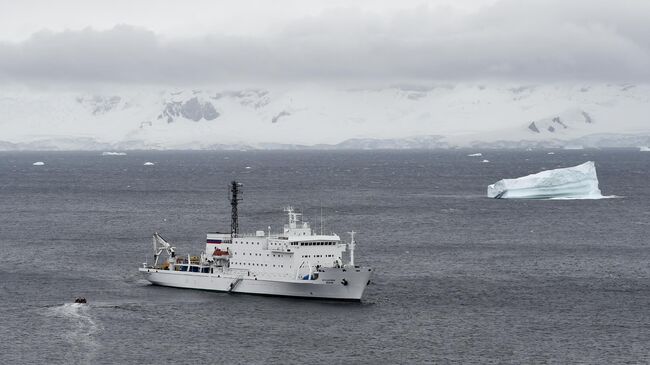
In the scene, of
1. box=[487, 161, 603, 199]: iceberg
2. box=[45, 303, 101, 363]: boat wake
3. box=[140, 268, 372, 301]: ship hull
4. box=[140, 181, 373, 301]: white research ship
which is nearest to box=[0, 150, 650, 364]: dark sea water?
box=[45, 303, 101, 363]: boat wake

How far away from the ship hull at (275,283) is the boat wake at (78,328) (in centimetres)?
1246

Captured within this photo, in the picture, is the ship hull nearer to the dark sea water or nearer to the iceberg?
the dark sea water

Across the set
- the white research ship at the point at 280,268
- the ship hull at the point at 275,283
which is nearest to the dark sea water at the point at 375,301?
the ship hull at the point at 275,283

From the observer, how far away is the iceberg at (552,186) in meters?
184

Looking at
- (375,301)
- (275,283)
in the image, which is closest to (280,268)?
(275,283)

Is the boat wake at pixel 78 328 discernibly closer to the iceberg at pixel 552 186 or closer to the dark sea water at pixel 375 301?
the dark sea water at pixel 375 301

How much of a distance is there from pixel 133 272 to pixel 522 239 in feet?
168

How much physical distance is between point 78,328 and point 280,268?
65.7 feet

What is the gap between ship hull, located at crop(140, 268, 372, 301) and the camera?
8612 cm

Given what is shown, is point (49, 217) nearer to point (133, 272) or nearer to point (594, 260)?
point (133, 272)

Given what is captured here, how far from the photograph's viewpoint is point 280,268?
89.8 m

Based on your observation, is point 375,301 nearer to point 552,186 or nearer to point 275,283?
point 275,283

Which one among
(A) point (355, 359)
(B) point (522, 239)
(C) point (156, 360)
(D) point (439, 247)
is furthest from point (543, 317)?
(B) point (522, 239)

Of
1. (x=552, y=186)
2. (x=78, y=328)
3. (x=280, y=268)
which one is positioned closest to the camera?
(x=78, y=328)
